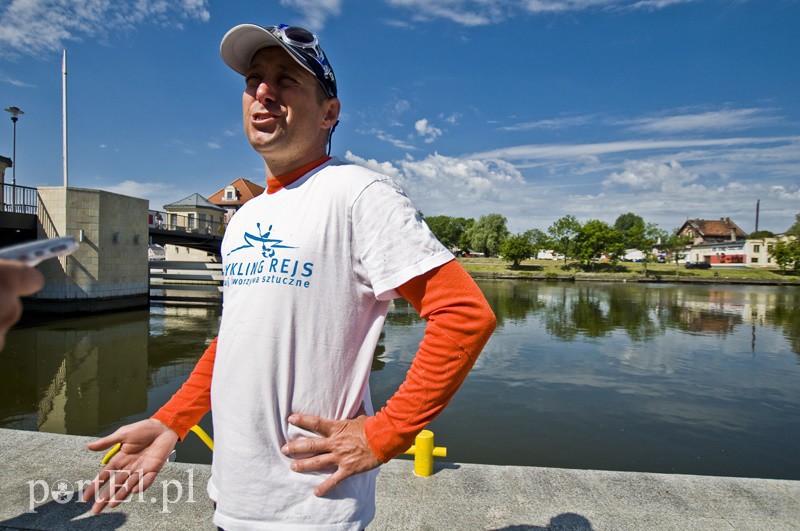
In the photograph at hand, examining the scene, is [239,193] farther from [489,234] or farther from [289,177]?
→ [289,177]

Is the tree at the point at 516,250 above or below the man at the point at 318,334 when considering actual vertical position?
above

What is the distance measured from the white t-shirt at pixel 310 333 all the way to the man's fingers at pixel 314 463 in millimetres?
41

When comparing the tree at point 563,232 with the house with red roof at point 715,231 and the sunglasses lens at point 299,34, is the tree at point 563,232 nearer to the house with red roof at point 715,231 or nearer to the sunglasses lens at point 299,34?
the house with red roof at point 715,231

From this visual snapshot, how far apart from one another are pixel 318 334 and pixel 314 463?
34 cm

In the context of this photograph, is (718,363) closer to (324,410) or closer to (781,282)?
(324,410)

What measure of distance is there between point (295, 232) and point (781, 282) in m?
68.1

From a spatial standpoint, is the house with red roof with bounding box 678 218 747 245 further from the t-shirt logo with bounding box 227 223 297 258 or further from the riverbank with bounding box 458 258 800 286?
the t-shirt logo with bounding box 227 223 297 258

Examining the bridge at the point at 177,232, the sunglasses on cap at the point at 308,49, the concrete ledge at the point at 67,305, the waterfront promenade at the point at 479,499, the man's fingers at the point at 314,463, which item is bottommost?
the concrete ledge at the point at 67,305

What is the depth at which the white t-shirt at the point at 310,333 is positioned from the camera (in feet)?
4.11

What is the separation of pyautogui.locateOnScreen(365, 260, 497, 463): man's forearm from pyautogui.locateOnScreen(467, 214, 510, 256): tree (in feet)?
292

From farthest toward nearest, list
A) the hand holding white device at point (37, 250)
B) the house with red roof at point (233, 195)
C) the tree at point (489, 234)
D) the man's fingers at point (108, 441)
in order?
1. the tree at point (489, 234)
2. the house with red roof at point (233, 195)
3. the man's fingers at point (108, 441)
4. the hand holding white device at point (37, 250)

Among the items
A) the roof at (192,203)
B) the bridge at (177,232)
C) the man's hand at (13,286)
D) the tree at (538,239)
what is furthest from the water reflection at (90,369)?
the tree at (538,239)

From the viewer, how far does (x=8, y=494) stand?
3510 millimetres

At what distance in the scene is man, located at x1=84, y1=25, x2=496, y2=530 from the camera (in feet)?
3.89
